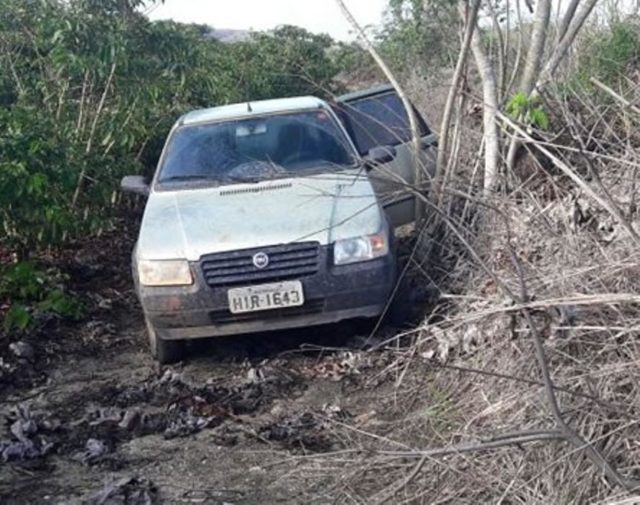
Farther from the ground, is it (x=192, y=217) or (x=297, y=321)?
(x=192, y=217)

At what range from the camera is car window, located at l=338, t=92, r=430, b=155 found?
9148 mm

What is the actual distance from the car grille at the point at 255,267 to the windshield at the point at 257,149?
3.23ft

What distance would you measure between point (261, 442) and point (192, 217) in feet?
6.20

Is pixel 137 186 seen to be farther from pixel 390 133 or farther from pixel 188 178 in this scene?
pixel 390 133

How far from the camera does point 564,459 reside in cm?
383

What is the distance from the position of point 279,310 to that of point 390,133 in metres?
2.69

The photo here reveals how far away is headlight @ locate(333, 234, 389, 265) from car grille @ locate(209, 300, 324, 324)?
0.96 ft

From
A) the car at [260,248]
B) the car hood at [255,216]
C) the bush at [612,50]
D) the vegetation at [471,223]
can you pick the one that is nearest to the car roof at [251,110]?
the car at [260,248]

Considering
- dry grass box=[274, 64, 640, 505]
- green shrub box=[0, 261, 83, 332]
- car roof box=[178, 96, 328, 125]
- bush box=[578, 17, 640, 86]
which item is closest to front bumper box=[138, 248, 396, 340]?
dry grass box=[274, 64, 640, 505]

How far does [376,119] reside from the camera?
8891 mm

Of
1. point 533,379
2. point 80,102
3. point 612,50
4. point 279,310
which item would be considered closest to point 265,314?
point 279,310

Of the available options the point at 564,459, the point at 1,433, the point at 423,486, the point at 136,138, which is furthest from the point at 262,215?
the point at 136,138

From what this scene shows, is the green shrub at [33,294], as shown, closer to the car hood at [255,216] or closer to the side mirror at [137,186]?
the side mirror at [137,186]

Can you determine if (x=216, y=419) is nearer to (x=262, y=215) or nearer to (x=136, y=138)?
(x=262, y=215)
